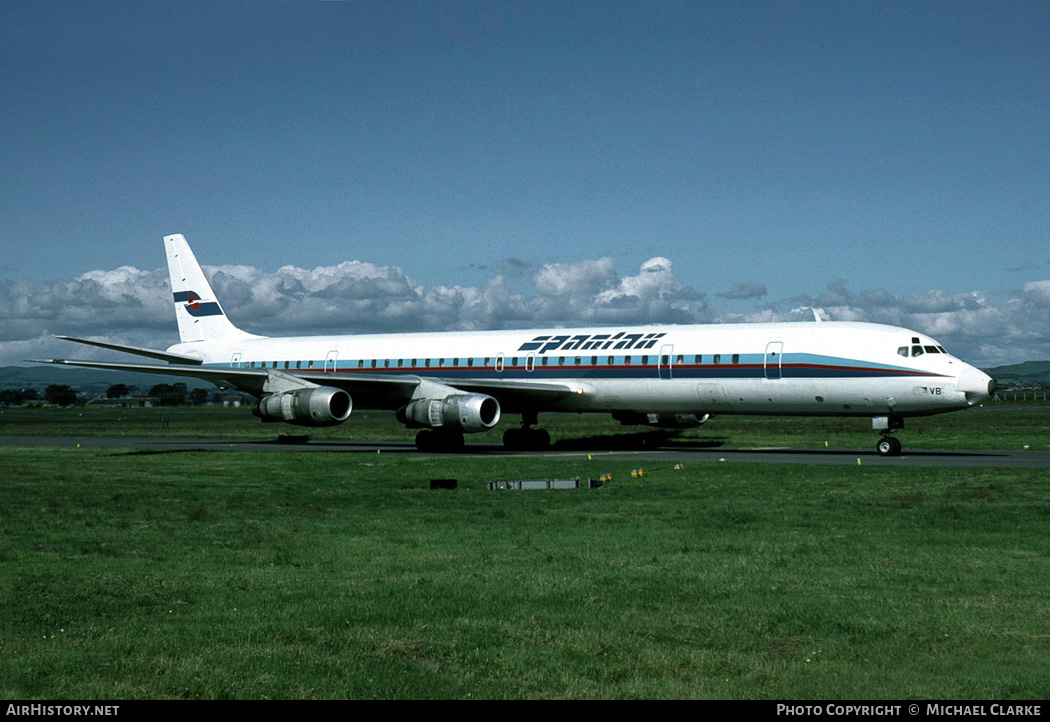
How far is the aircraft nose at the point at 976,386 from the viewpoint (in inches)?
1152

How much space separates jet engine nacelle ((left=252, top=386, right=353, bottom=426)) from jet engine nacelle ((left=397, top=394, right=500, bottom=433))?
2.31 meters

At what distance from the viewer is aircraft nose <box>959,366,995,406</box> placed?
96.0 feet

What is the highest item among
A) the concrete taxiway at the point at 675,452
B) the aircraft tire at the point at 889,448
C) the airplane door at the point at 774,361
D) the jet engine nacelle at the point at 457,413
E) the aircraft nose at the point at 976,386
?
the airplane door at the point at 774,361

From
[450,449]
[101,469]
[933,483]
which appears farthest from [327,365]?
[933,483]

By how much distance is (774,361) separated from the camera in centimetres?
3225

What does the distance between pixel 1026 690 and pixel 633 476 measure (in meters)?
17.1

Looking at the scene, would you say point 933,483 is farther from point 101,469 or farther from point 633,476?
point 101,469

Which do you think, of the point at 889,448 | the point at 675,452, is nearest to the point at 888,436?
the point at 889,448

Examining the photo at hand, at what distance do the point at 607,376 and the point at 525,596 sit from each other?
86.7 feet

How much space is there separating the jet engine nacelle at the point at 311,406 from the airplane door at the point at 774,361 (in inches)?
590

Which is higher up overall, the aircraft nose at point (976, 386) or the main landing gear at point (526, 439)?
the aircraft nose at point (976, 386)

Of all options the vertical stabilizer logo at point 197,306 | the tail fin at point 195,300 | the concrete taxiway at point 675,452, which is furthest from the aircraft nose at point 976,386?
the vertical stabilizer logo at point 197,306

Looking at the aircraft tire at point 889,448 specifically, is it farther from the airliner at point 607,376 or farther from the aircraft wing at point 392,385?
the aircraft wing at point 392,385
